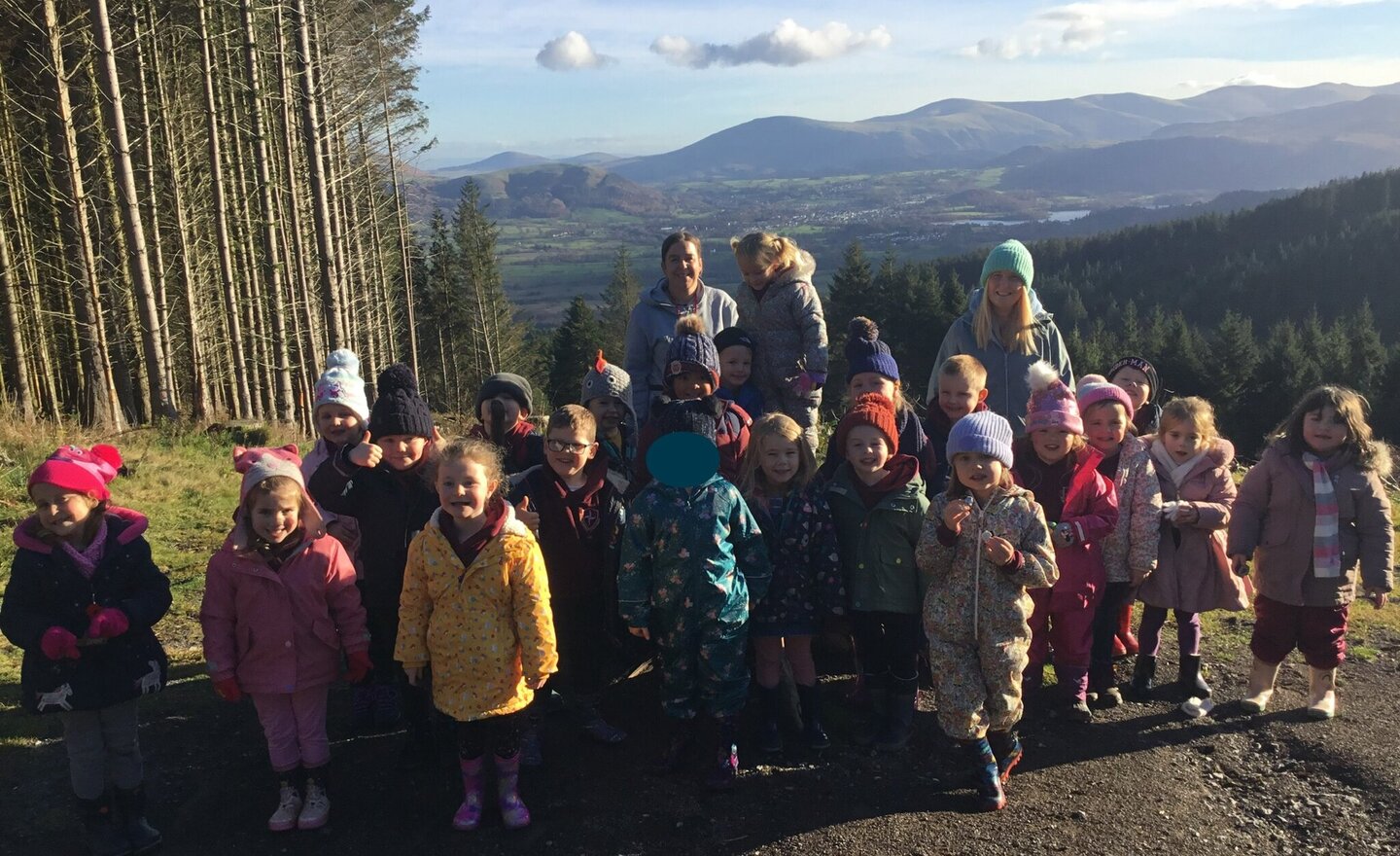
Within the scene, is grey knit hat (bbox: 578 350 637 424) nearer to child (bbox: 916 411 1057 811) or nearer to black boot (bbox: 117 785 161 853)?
child (bbox: 916 411 1057 811)

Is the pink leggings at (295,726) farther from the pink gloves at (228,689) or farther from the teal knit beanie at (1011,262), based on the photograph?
the teal knit beanie at (1011,262)

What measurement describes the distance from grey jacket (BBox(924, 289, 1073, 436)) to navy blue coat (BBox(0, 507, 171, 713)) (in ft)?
13.6

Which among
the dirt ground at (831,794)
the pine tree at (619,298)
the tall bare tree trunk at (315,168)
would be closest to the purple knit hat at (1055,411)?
the dirt ground at (831,794)

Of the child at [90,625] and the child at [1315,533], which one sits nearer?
the child at [90,625]

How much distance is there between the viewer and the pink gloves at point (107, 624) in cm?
330

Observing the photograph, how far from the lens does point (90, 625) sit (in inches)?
131

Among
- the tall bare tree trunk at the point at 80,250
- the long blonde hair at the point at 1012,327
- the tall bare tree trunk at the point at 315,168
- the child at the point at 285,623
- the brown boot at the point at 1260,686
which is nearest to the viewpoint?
the child at the point at 285,623

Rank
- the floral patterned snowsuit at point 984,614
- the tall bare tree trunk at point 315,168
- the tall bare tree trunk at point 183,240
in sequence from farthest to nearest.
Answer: the tall bare tree trunk at point 183,240
the tall bare tree trunk at point 315,168
the floral patterned snowsuit at point 984,614

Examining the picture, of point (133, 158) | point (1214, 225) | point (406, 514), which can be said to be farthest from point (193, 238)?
point (1214, 225)

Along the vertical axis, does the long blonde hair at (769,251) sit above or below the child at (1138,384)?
above

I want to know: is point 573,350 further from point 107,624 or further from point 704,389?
point 107,624

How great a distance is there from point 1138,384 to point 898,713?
2.50 meters

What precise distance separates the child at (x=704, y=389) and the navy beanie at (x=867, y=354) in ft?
2.14

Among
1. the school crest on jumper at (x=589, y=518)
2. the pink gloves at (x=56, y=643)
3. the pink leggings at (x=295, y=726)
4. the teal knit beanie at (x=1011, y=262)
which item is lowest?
the pink leggings at (x=295, y=726)
